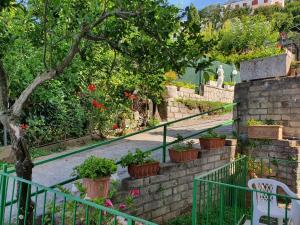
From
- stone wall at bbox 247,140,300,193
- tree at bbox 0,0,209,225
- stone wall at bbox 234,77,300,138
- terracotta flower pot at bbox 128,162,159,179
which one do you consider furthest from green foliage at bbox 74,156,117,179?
stone wall at bbox 234,77,300,138

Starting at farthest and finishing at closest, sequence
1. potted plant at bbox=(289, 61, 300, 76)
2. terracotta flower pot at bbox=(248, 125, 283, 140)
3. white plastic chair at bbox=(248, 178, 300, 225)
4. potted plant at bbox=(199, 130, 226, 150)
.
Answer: potted plant at bbox=(289, 61, 300, 76), terracotta flower pot at bbox=(248, 125, 283, 140), potted plant at bbox=(199, 130, 226, 150), white plastic chair at bbox=(248, 178, 300, 225)

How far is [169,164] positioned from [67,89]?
15.6 ft

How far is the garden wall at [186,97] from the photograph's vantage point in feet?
42.2

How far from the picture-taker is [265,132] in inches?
294

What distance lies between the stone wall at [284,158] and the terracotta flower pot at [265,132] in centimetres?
13

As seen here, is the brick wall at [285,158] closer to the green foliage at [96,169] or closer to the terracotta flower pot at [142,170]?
the terracotta flower pot at [142,170]

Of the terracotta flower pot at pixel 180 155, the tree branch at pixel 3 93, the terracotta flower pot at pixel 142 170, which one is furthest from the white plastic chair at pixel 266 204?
the tree branch at pixel 3 93

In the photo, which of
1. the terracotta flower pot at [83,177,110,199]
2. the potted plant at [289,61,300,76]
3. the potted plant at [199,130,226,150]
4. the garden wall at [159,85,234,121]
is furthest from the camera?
the garden wall at [159,85,234,121]

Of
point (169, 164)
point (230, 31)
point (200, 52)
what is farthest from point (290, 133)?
point (230, 31)

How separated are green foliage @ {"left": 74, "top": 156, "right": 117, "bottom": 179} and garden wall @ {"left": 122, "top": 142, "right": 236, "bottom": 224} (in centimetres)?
70

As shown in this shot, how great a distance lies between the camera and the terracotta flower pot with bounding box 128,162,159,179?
17.5 ft

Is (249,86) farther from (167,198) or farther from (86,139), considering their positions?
(86,139)

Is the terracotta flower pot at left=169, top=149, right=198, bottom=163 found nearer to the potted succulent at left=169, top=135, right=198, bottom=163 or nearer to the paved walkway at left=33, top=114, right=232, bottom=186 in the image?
the potted succulent at left=169, top=135, right=198, bottom=163

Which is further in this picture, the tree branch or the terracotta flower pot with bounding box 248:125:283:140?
the terracotta flower pot with bounding box 248:125:283:140
